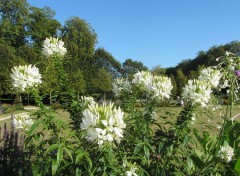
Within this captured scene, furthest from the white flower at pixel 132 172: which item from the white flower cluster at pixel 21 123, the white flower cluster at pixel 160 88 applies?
the white flower cluster at pixel 21 123

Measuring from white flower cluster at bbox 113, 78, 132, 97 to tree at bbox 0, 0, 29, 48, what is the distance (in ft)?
124

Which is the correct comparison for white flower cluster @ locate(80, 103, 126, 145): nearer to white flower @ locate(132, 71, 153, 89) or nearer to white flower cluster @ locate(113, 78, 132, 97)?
white flower @ locate(132, 71, 153, 89)

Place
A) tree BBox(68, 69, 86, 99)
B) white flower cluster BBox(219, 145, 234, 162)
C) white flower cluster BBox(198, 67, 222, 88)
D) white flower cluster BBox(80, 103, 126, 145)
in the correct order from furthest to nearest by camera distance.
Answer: tree BBox(68, 69, 86, 99)
white flower cluster BBox(198, 67, 222, 88)
white flower cluster BBox(219, 145, 234, 162)
white flower cluster BBox(80, 103, 126, 145)

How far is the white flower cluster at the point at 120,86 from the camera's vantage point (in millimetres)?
3834

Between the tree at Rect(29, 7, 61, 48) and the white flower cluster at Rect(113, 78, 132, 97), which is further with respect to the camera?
the tree at Rect(29, 7, 61, 48)

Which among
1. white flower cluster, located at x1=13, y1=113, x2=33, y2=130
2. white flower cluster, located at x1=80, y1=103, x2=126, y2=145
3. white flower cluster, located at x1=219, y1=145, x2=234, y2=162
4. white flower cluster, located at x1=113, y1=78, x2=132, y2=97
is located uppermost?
white flower cluster, located at x1=113, y1=78, x2=132, y2=97

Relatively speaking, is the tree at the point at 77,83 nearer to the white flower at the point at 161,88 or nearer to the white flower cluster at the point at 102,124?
the white flower at the point at 161,88

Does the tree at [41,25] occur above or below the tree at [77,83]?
above

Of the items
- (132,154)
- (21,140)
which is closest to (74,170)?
(132,154)

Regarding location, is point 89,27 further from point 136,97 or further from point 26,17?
point 136,97

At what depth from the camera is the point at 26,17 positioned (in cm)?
4191

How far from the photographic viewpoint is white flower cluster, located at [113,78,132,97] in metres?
3.83

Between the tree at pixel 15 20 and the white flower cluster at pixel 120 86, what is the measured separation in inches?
1490

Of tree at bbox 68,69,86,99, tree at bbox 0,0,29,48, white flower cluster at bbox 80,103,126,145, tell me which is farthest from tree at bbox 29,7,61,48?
white flower cluster at bbox 80,103,126,145
